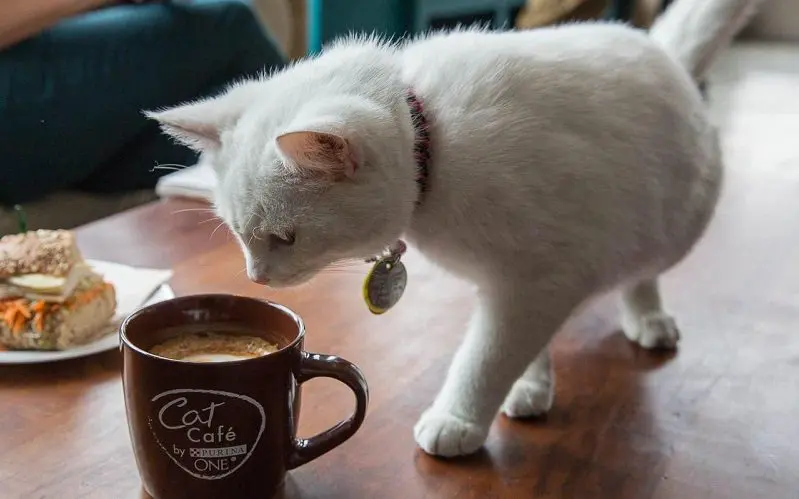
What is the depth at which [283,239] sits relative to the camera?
1.94ft

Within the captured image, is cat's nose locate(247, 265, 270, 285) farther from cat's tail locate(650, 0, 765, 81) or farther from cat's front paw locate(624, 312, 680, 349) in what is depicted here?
cat's tail locate(650, 0, 765, 81)

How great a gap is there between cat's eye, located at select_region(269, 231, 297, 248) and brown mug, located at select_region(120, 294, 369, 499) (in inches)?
2.6

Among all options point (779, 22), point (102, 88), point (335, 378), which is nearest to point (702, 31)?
point (335, 378)

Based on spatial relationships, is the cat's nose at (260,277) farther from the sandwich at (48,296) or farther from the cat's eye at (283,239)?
the sandwich at (48,296)

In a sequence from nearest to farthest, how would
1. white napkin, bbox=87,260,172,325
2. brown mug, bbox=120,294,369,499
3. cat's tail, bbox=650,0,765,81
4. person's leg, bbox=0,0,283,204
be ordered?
brown mug, bbox=120,294,369,499 → white napkin, bbox=87,260,172,325 → cat's tail, bbox=650,0,765,81 → person's leg, bbox=0,0,283,204

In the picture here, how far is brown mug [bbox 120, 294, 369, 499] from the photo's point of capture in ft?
1.54

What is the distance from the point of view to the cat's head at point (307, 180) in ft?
1.83

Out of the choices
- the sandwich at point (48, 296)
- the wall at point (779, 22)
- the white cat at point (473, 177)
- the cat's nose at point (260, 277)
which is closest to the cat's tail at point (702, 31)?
the white cat at point (473, 177)

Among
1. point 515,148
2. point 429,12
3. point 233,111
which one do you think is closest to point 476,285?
point 515,148

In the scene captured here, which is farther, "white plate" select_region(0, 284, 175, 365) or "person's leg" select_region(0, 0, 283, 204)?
"person's leg" select_region(0, 0, 283, 204)

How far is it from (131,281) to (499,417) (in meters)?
0.36

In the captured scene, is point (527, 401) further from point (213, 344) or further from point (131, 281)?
point (131, 281)

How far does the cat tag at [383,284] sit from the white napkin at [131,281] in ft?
0.73

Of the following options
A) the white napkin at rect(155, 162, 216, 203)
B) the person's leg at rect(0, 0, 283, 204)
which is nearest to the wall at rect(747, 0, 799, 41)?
the person's leg at rect(0, 0, 283, 204)
